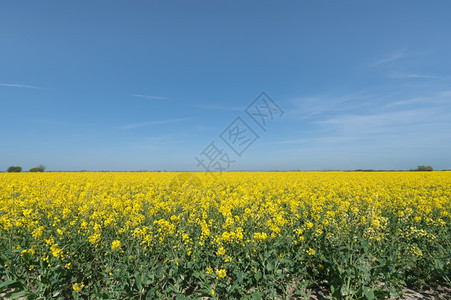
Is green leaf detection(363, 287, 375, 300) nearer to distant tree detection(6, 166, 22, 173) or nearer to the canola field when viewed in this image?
the canola field

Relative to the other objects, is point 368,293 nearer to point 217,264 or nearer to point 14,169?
point 217,264

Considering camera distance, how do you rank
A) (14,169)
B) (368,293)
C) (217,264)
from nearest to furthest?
(368,293), (217,264), (14,169)

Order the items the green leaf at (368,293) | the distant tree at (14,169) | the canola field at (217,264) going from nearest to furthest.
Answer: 1. the green leaf at (368,293)
2. the canola field at (217,264)
3. the distant tree at (14,169)

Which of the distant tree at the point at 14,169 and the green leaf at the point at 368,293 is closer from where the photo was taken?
the green leaf at the point at 368,293

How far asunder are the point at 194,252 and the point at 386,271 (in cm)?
323

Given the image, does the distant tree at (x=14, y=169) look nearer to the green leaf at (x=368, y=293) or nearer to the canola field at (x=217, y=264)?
the canola field at (x=217, y=264)

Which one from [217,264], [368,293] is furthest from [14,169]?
[368,293]

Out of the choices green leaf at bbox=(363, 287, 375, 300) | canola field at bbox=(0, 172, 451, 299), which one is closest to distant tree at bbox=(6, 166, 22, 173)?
canola field at bbox=(0, 172, 451, 299)

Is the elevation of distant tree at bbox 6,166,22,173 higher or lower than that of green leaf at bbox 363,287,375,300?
higher

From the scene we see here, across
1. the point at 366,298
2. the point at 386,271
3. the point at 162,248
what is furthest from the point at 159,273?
the point at 386,271

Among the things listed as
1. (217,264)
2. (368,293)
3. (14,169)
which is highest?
(14,169)

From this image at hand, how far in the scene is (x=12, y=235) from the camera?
432 cm

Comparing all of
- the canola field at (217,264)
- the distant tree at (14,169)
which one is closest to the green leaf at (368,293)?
the canola field at (217,264)

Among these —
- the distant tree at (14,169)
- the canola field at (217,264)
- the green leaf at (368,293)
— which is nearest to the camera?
the green leaf at (368,293)
